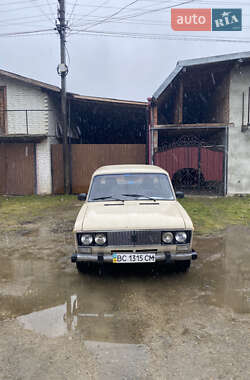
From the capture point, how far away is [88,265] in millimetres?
4875

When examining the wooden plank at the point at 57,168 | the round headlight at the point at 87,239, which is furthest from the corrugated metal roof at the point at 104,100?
the round headlight at the point at 87,239

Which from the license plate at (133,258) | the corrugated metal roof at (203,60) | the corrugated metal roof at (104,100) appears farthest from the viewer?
the corrugated metal roof at (104,100)

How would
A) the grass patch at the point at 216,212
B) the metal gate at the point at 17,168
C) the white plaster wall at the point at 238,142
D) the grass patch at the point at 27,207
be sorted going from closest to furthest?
the grass patch at the point at 216,212 < the grass patch at the point at 27,207 < the white plaster wall at the point at 238,142 < the metal gate at the point at 17,168

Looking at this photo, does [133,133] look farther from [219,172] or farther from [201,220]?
[201,220]

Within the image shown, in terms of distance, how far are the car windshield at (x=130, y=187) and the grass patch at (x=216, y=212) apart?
241 centimetres

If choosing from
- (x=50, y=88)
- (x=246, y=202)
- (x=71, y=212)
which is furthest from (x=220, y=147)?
(x=50, y=88)

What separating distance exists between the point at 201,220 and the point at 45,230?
165 inches

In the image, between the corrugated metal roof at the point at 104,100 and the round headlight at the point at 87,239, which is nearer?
the round headlight at the point at 87,239

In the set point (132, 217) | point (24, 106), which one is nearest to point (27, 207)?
point (24, 106)

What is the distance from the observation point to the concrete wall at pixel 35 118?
1403 centimetres

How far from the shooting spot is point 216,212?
389 inches

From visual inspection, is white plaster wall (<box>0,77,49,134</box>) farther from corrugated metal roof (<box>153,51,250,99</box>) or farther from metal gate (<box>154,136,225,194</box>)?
corrugated metal roof (<box>153,51,250,99</box>)

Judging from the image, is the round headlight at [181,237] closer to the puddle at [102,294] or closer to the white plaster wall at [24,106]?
the puddle at [102,294]

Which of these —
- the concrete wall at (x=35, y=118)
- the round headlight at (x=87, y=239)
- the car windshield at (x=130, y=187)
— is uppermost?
the concrete wall at (x=35, y=118)
